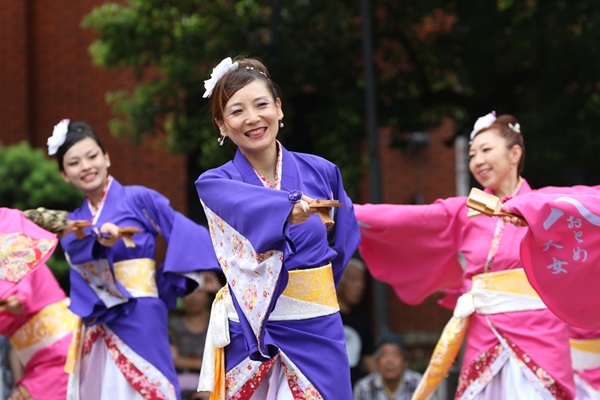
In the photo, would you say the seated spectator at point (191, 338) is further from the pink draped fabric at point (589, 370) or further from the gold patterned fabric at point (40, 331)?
the pink draped fabric at point (589, 370)

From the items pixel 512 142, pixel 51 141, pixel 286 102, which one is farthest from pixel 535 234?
pixel 286 102

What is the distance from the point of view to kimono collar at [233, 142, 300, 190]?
4.02 metres

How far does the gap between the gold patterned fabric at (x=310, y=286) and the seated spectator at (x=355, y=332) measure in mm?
3736

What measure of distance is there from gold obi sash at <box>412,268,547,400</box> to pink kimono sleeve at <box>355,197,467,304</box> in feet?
1.07

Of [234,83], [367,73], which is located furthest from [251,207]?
[367,73]

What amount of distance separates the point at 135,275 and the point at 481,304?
1643 millimetres

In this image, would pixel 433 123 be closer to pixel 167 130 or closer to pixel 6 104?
pixel 167 130

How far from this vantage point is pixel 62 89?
1193 cm

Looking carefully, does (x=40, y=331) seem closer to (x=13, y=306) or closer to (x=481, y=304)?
(x=13, y=306)

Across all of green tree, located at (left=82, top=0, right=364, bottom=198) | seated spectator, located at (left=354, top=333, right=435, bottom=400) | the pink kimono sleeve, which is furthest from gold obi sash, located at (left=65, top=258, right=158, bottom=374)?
green tree, located at (left=82, top=0, right=364, bottom=198)

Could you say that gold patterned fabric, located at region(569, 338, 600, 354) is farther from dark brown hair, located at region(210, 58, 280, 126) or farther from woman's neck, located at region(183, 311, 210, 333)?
woman's neck, located at region(183, 311, 210, 333)

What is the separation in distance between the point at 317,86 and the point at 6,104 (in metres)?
Result: 4.19

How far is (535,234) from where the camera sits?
4.19 meters

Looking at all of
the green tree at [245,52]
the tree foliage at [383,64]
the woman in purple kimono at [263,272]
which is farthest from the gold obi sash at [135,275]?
the green tree at [245,52]
